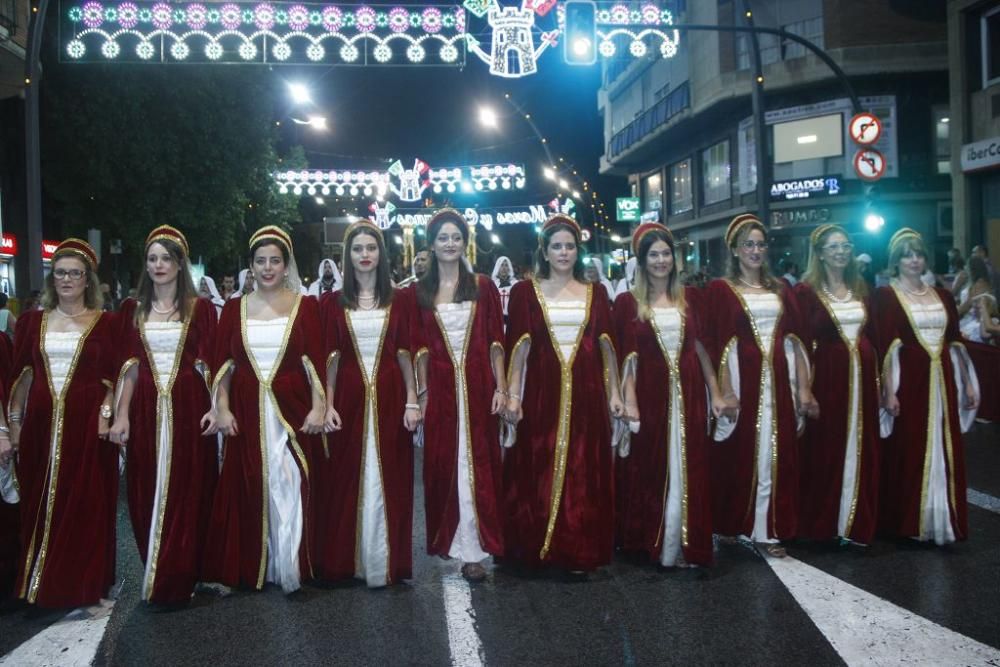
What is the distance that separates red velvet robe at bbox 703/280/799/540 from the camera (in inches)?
217

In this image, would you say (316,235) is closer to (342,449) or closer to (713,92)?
(713,92)

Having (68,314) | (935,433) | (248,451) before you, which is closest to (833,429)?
(935,433)

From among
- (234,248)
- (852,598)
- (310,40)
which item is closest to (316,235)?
(234,248)

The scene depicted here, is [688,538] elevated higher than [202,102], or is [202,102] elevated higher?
[202,102]

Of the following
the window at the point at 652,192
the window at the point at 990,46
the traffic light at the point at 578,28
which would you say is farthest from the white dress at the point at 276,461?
the window at the point at 652,192

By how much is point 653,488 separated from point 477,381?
4.11 feet

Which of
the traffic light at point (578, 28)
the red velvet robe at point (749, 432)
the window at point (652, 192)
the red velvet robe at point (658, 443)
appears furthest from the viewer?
the window at point (652, 192)

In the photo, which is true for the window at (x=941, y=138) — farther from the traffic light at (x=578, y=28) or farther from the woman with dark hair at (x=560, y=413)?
the woman with dark hair at (x=560, y=413)

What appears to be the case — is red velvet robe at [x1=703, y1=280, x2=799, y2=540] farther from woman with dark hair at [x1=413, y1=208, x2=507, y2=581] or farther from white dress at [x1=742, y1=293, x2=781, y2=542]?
woman with dark hair at [x1=413, y1=208, x2=507, y2=581]

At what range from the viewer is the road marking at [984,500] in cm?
662

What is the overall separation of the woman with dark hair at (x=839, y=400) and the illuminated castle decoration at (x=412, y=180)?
27.6 meters

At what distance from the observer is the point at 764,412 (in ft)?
18.2

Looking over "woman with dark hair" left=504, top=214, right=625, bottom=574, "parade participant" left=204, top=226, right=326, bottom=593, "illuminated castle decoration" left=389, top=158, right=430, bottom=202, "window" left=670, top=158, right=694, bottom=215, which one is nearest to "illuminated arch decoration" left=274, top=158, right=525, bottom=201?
"illuminated castle decoration" left=389, top=158, right=430, bottom=202

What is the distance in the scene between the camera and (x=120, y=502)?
7.65 meters
